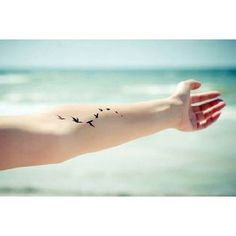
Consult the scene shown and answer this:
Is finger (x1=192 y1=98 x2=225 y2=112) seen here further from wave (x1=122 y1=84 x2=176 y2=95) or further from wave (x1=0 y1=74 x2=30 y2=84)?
wave (x1=0 y1=74 x2=30 y2=84)

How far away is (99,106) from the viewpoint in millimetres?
2270

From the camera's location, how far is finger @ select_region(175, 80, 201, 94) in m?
2.27

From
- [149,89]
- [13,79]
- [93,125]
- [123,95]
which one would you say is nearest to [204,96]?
[149,89]

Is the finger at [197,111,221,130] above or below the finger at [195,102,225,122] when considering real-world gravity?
below

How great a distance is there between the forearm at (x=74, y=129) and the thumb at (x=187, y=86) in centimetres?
8

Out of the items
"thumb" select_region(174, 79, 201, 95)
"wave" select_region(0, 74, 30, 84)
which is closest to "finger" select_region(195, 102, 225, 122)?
"thumb" select_region(174, 79, 201, 95)

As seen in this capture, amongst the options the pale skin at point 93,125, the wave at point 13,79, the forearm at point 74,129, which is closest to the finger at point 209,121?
the pale skin at point 93,125

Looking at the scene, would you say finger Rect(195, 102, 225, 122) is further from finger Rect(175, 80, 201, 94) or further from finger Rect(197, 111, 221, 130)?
finger Rect(175, 80, 201, 94)
